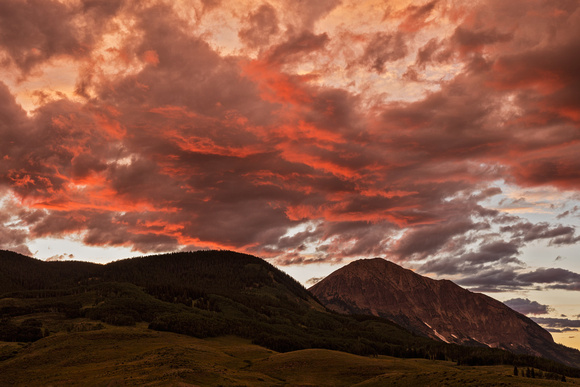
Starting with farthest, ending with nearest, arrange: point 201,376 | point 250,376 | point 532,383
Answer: point 250,376 < point 201,376 < point 532,383

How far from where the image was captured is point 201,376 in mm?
130000

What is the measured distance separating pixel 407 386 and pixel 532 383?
2916 cm

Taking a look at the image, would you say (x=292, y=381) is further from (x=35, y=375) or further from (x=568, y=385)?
(x=35, y=375)

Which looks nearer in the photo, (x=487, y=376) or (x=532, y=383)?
(x=532, y=383)

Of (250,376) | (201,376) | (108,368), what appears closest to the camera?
(201,376)

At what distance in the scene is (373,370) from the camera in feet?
545

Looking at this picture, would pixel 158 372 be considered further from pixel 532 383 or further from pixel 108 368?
pixel 532 383

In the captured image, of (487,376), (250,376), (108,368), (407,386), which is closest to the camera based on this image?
(487,376)

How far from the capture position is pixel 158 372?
13662 centimetres

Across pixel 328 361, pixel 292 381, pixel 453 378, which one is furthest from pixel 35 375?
pixel 453 378

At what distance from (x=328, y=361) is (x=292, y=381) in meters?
36.6

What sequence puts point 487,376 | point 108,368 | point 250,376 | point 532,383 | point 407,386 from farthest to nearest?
point 108,368
point 250,376
point 407,386
point 487,376
point 532,383

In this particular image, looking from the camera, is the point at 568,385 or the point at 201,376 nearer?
the point at 568,385

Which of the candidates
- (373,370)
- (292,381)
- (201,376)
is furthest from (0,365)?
(373,370)
